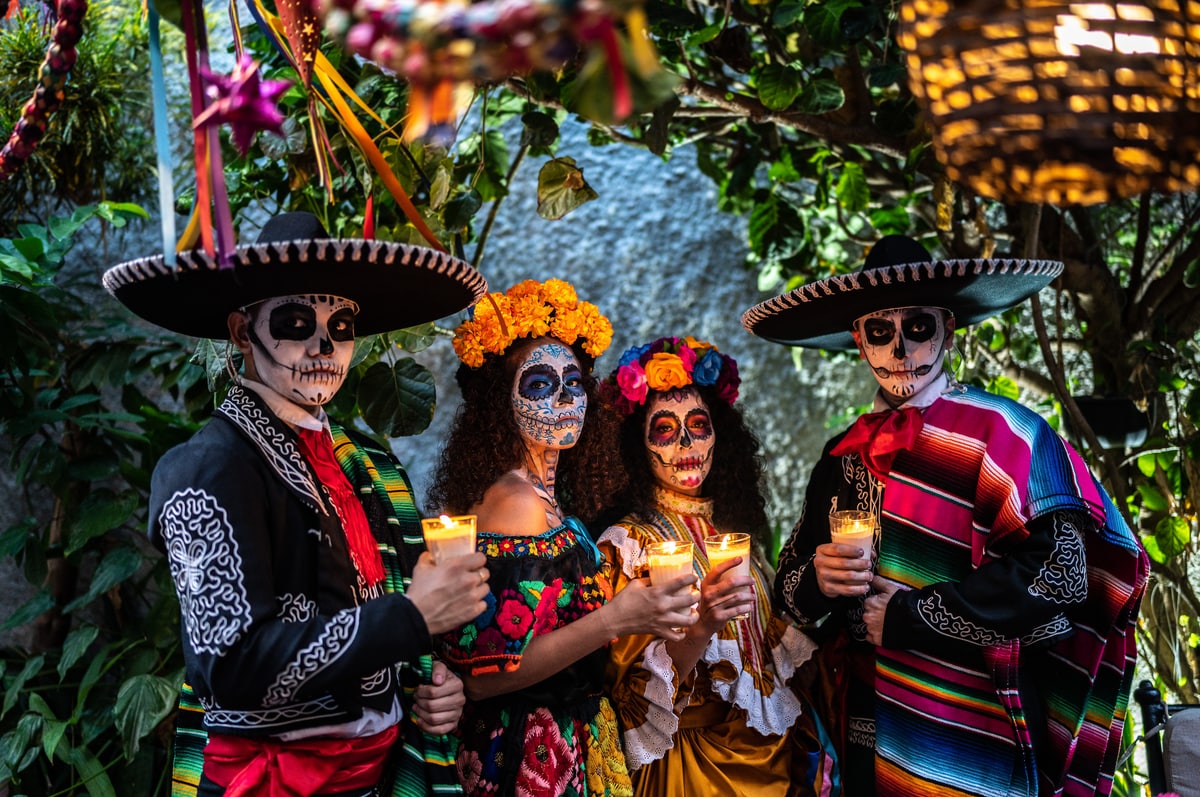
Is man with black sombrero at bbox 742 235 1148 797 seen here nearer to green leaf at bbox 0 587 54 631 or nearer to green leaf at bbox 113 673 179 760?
green leaf at bbox 113 673 179 760

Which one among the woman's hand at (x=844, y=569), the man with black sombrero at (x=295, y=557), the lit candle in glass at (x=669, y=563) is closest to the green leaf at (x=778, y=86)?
the man with black sombrero at (x=295, y=557)

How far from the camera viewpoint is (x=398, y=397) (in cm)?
332

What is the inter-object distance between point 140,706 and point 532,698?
1484 mm

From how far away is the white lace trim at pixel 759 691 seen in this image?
10.1 ft

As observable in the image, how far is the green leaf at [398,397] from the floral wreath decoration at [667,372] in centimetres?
54

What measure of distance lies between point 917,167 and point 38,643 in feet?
11.4

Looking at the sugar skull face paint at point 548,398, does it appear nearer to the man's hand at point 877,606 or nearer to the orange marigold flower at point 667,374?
the orange marigold flower at point 667,374

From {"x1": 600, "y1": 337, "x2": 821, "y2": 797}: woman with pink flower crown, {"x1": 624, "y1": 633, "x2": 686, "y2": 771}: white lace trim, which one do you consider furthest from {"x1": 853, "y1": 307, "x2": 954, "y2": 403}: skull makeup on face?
{"x1": 624, "y1": 633, "x2": 686, "y2": 771}: white lace trim

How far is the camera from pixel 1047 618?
9.14 ft

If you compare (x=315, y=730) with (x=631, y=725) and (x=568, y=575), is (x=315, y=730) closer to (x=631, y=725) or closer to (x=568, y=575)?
(x=568, y=575)

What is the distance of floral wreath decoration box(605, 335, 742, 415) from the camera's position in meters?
3.32

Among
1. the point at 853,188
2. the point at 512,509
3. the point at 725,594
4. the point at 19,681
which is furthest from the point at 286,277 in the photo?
the point at 853,188

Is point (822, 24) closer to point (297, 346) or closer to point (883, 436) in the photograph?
point (883, 436)

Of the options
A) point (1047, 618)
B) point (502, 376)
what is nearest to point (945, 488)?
point (1047, 618)
